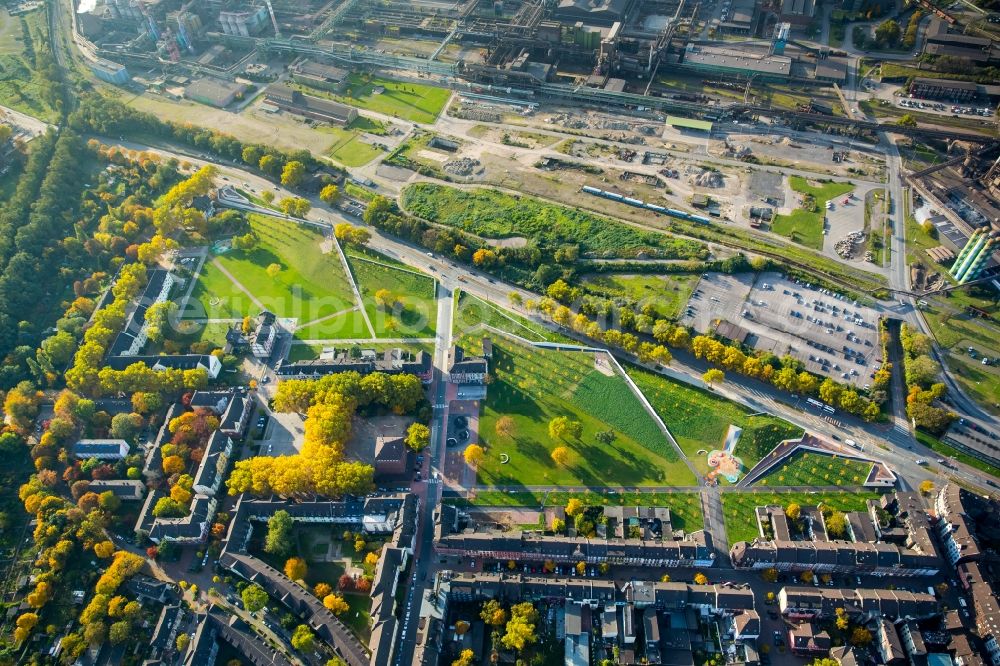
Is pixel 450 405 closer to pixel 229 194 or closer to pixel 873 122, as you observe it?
pixel 229 194

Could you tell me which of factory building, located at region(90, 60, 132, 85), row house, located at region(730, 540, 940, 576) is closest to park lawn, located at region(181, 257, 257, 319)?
factory building, located at region(90, 60, 132, 85)

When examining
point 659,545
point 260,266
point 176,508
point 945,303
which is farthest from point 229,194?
point 945,303

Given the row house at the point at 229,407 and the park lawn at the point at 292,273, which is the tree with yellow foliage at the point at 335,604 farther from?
the park lawn at the point at 292,273

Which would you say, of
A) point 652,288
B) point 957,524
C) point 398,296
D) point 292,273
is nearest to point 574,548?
point 957,524

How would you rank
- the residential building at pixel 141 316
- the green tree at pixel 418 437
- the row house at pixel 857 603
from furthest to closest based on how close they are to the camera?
1. the residential building at pixel 141 316
2. the green tree at pixel 418 437
3. the row house at pixel 857 603

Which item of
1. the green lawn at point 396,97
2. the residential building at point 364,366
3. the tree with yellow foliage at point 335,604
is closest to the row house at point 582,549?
the tree with yellow foliage at point 335,604
